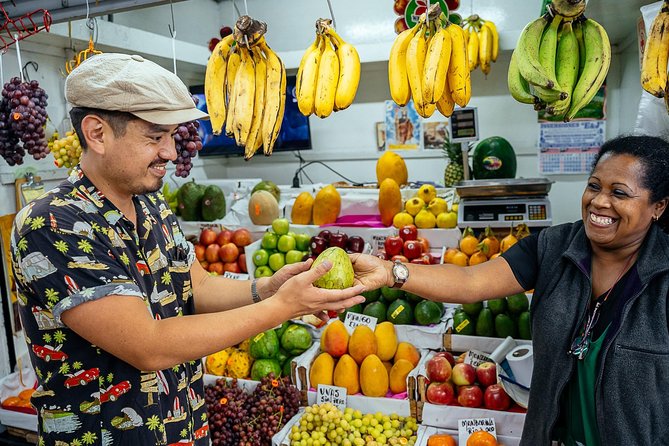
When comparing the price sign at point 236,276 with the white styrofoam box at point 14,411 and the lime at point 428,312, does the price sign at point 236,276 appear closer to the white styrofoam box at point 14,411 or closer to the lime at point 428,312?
the lime at point 428,312

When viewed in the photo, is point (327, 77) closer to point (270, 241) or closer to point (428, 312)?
point (428, 312)

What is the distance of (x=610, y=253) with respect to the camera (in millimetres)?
1695

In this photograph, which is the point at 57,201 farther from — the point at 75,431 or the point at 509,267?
the point at 509,267

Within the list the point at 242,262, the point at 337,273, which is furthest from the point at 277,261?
the point at 337,273

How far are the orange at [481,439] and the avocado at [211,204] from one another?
2.56 metres

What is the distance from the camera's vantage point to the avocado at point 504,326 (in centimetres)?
263

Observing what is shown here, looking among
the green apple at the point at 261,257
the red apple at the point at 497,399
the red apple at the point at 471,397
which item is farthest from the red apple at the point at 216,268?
the red apple at the point at 497,399

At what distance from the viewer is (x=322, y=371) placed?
Answer: 2713 millimetres

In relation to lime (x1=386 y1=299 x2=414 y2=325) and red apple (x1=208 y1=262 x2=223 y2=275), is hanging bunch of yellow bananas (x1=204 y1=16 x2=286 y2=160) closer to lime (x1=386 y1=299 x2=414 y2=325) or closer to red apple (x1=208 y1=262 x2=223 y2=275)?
lime (x1=386 y1=299 x2=414 y2=325)

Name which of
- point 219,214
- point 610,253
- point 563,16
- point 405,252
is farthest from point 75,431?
point 219,214

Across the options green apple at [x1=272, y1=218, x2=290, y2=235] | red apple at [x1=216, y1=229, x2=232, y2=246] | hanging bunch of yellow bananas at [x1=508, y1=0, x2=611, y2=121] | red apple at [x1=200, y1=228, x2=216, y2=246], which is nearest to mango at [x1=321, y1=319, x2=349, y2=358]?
green apple at [x1=272, y1=218, x2=290, y2=235]

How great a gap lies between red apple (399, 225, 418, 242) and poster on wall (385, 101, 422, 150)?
241 centimetres

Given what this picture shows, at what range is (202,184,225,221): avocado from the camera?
13.4 ft

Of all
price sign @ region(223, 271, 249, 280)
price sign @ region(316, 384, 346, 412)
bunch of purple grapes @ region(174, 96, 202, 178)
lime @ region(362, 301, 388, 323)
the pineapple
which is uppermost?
bunch of purple grapes @ region(174, 96, 202, 178)
